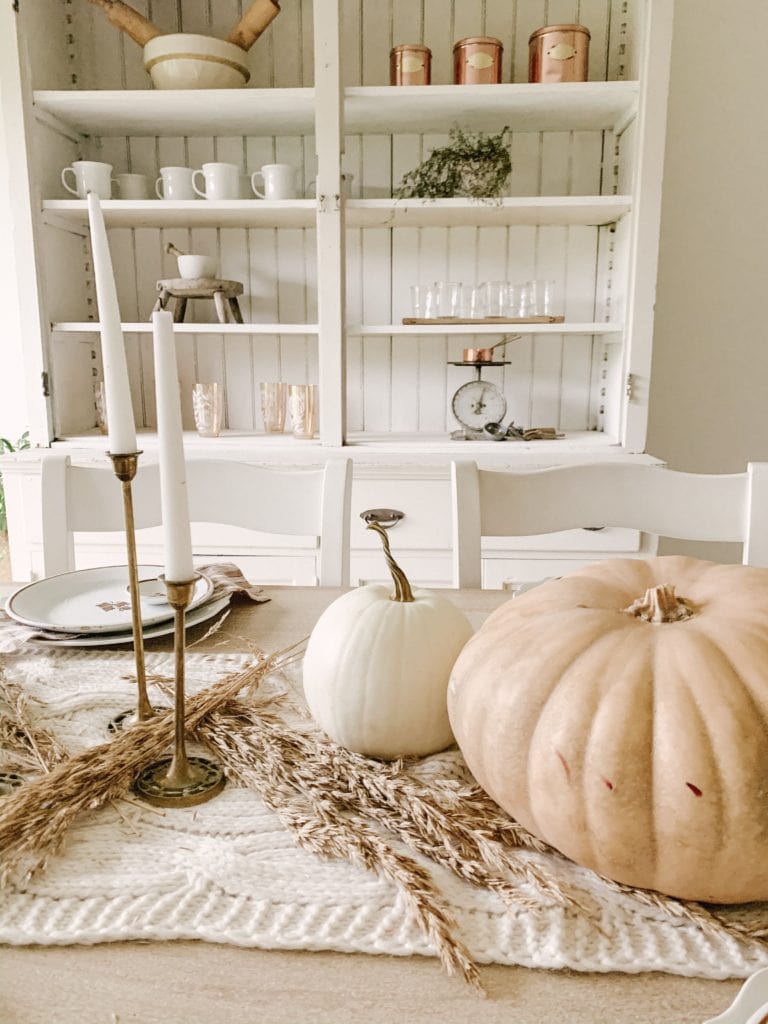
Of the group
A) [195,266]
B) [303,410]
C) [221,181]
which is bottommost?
[303,410]

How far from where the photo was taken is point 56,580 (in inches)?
38.0

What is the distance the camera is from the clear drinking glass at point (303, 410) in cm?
210

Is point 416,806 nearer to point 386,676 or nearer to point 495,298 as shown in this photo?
point 386,676

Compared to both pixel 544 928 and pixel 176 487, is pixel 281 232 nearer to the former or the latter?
pixel 176 487

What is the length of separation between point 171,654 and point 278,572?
122 cm

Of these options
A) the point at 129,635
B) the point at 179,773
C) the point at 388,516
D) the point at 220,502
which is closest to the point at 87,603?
the point at 129,635

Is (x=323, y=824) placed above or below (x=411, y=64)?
below

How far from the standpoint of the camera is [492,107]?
75.8 inches

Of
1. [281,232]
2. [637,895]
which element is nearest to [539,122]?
[281,232]

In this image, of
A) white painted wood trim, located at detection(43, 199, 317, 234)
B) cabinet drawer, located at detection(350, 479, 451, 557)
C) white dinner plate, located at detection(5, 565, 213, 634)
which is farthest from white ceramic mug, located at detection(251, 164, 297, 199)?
white dinner plate, located at detection(5, 565, 213, 634)

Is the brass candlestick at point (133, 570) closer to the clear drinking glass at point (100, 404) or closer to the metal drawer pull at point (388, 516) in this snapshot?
the metal drawer pull at point (388, 516)

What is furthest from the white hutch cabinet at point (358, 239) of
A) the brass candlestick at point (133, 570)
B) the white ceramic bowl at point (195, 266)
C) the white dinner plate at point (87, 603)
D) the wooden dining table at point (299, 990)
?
the wooden dining table at point (299, 990)

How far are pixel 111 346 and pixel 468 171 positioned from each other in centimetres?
164

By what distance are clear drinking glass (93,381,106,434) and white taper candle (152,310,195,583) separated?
1853mm
